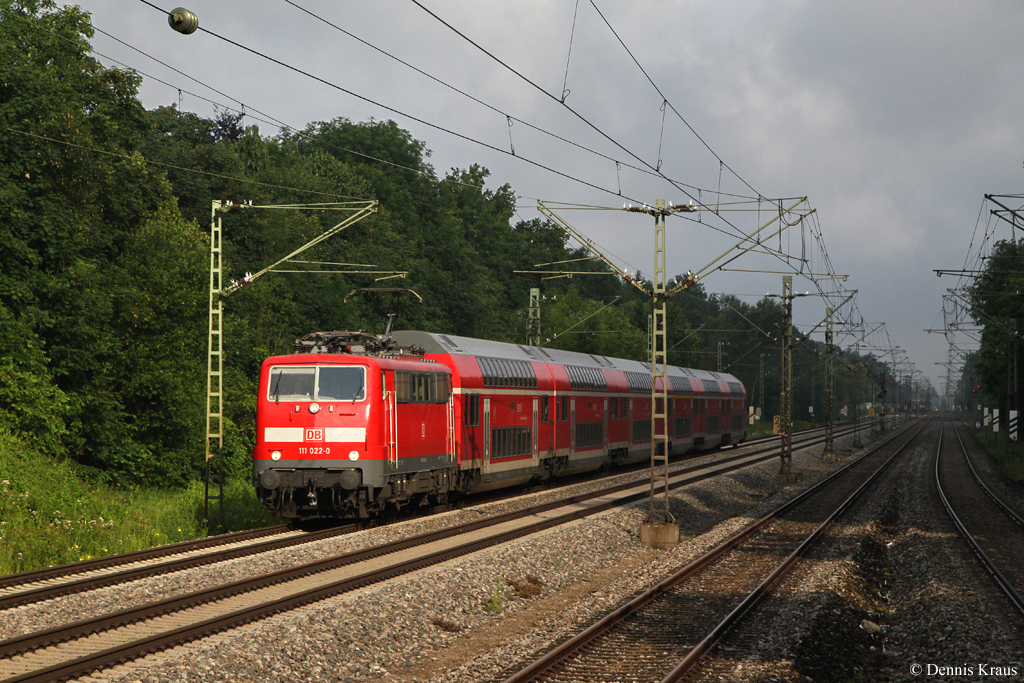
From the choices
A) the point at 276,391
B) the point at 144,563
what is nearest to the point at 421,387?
the point at 276,391

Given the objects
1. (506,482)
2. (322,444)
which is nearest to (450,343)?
(506,482)

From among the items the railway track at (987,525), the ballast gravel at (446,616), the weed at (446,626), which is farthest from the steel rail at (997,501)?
the weed at (446,626)

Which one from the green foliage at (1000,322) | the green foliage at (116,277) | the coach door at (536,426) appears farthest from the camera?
the green foliage at (1000,322)

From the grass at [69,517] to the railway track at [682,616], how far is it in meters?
9.97

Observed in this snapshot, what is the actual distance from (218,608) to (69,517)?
819cm

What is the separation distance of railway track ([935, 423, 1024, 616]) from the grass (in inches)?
634

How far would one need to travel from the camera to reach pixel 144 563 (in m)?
16.5

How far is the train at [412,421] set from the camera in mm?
19984

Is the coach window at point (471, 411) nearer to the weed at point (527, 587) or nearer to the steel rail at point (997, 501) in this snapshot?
the weed at point (527, 587)

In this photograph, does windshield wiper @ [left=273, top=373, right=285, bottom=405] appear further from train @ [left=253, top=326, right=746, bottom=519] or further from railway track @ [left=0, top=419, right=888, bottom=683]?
railway track @ [left=0, top=419, right=888, bottom=683]

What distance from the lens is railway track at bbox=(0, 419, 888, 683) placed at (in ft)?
34.3

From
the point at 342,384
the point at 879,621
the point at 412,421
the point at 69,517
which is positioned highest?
the point at 342,384

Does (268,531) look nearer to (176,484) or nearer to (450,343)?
(450,343)

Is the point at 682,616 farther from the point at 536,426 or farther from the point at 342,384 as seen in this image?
the point at 536,426
